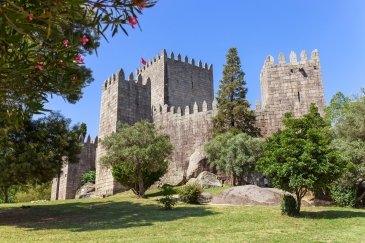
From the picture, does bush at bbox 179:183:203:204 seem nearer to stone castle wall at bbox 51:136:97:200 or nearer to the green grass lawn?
the green grass lawn

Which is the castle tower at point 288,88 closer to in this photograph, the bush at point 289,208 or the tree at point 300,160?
the tree at point 300,160

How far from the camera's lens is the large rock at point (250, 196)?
2067cm

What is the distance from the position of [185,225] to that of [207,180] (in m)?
14.7

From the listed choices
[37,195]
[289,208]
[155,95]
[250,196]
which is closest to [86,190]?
[155,95]

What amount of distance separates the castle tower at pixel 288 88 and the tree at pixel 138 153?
1079cm

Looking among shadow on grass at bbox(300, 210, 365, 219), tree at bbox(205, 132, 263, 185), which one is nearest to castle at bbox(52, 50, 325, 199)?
tree at bbox(205, 132, 263, 185)

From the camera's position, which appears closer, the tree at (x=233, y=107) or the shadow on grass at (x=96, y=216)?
the shadow on grass at (x=96, y=216)

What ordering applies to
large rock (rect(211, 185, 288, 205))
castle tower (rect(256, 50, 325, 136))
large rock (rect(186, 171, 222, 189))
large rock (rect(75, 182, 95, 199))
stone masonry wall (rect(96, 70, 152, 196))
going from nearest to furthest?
large rock (rect(211, 185, 288, 205)) → large rock (rect(186, 171, 222, 189)) → castle tower (rect(256, 50, 325, 136)) → stone masonry wall (rect(96, 70, 152, 196)) → large rock (rect(75, 182, 95, 199))

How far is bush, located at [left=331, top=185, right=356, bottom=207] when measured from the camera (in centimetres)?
2172

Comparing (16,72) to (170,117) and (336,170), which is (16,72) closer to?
(336,170)

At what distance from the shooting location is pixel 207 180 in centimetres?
2944

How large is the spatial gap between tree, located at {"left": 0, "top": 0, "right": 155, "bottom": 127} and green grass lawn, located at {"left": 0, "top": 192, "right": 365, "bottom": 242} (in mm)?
7906

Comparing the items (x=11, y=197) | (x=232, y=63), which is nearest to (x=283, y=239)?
(x=232, y=63)

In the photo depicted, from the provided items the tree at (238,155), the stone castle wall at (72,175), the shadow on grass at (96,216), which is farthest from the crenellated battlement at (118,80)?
the shadow on grass at (96,216)
